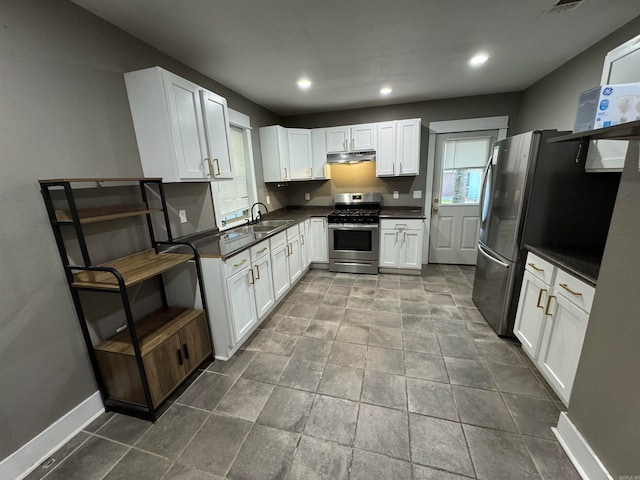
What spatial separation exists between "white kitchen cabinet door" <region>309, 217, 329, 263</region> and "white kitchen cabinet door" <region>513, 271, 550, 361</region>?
96.9 inches

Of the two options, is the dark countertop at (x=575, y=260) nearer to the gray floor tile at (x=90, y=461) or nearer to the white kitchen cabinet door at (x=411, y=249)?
the white kitchen cabinet door at (x=411, y=249)

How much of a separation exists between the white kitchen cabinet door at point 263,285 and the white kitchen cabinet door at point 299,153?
189cm

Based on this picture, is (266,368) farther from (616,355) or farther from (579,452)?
(616,355)

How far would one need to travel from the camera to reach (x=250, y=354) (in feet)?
7.18

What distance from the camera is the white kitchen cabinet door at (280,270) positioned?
2.81 metres

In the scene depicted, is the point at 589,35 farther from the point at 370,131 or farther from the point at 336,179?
the point at 336,179

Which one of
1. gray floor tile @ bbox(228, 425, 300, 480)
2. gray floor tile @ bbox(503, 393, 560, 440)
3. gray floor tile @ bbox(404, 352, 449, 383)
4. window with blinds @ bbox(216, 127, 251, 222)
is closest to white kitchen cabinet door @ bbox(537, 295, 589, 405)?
gray floor tile @ bbox(503, 393, 560, 440)

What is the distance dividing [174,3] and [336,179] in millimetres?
3103

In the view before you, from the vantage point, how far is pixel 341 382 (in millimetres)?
1853

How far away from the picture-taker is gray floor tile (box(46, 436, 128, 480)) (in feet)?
4.28

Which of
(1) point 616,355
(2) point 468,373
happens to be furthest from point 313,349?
(1) point 616,355

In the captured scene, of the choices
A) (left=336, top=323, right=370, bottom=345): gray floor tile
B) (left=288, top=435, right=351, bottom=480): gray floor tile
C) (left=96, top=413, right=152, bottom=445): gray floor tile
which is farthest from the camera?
(left=336, top=323, right=370, bottom=345): gray floor tile

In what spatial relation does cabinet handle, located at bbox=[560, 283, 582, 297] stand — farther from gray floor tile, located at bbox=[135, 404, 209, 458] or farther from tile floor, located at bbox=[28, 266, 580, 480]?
gray floor tile, located at bbox=[135, 404, 209, 458]

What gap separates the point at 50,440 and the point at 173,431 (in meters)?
0.65
